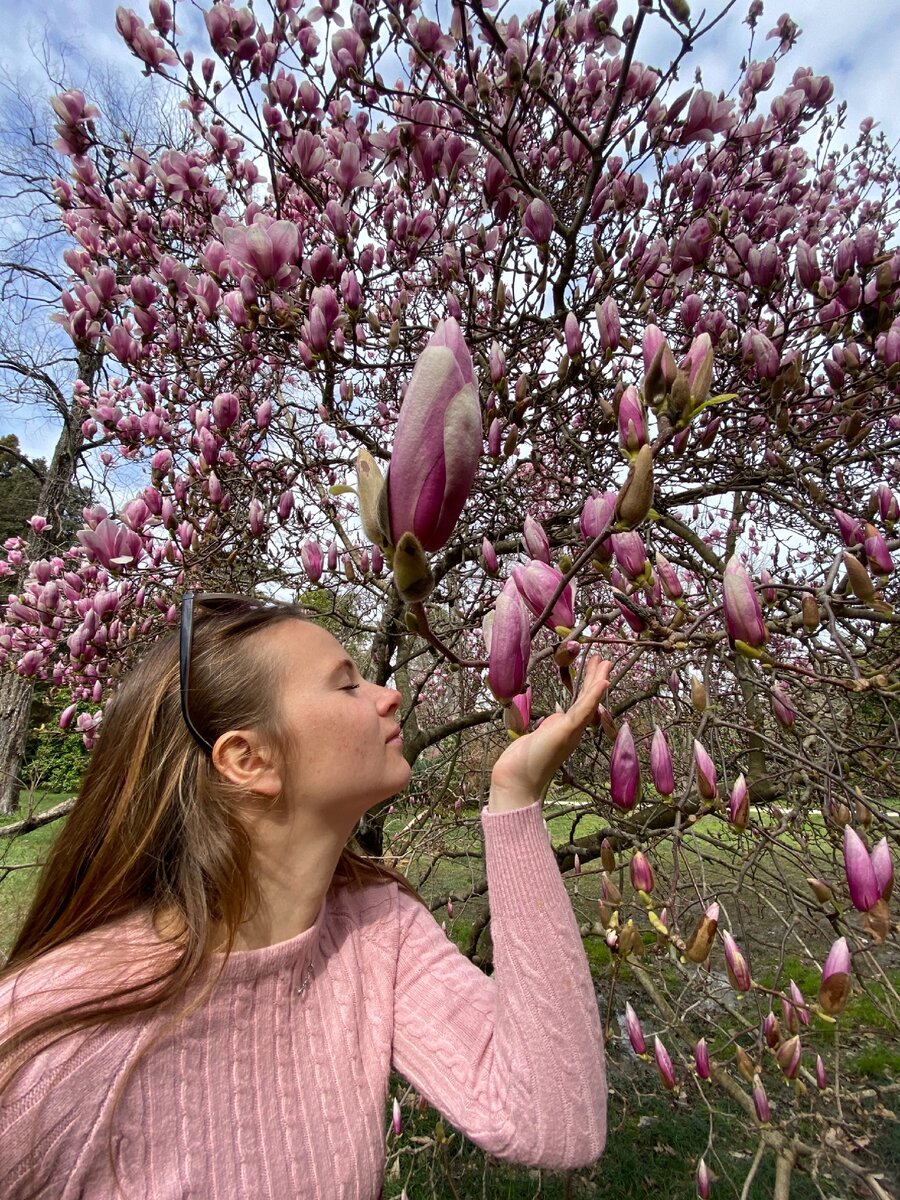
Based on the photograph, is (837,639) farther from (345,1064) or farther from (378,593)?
(378,593)

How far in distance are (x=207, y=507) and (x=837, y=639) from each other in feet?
5.92

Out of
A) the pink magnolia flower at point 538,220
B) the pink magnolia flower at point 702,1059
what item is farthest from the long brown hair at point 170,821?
the pink magnolia flower at point 702,1059

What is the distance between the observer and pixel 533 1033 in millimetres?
791

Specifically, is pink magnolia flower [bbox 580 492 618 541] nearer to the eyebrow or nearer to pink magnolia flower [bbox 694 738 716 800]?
pink magnolia flower [bbox 694 738 716 800]

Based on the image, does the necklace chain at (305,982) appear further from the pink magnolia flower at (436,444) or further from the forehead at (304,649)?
the pink magnolia flower at (436,444)

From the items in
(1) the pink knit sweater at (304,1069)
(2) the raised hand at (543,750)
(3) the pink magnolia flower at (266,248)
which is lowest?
(1) the pink knit sweater at (304,1069)

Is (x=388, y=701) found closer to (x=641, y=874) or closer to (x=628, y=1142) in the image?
(x=641, y=874)

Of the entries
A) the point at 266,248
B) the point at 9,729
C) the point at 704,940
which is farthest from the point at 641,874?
the point at 9,729

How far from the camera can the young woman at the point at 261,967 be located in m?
0.76

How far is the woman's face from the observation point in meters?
0.92

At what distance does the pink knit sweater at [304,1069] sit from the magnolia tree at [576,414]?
0.18 m

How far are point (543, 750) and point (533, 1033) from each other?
1.22 ft

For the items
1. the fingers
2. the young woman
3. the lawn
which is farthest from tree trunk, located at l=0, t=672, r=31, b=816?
the fingers

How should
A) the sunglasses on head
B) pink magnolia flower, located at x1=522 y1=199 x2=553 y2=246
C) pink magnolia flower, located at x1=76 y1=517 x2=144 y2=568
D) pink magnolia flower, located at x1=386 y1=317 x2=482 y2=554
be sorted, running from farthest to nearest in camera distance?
pink magnolia flower, located at x1=76 y1=517 x2=144 y2=568 < pink magnolia flower, located at x1=522 y1=199 x2=553 y2=246 < the sunglasses on head < pink magnolia flower, located at x1=386 y1=317 x2=482 y2=554
